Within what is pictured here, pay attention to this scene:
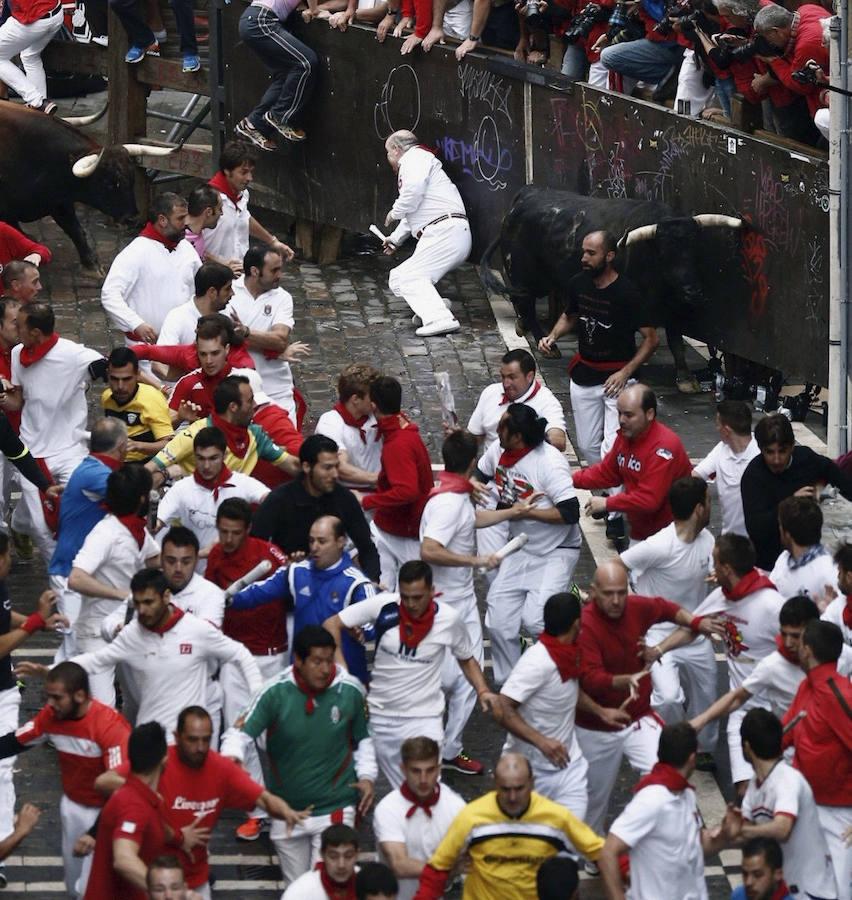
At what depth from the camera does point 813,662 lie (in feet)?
32.6

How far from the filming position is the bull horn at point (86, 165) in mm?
19344

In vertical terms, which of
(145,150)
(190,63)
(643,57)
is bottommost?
(145,150)

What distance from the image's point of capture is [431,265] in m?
18.1

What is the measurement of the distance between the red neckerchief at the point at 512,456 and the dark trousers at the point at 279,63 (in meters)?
8.03

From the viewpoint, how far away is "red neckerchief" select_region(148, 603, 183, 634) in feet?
34.2

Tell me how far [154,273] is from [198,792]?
623cm

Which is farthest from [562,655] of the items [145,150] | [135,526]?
[145,150]

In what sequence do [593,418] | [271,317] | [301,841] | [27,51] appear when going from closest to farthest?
[301,841]
[271,317]
[593,418]
[27,51]

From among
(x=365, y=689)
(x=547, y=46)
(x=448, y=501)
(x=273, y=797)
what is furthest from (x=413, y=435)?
(x=547, y=46)

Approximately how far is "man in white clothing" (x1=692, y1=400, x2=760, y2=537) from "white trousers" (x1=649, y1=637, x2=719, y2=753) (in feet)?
3.87

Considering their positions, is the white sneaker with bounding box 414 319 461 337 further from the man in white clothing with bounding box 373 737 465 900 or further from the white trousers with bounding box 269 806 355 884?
the man in white clothing with bounding box 373 737 465 900

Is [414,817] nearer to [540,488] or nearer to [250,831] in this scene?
[250,831]

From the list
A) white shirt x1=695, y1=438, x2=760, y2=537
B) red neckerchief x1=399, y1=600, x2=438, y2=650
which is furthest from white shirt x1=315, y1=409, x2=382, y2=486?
red neckerchief x1=399, y1=600, x2=438, y2=650

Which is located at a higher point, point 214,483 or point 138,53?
point 214,483
